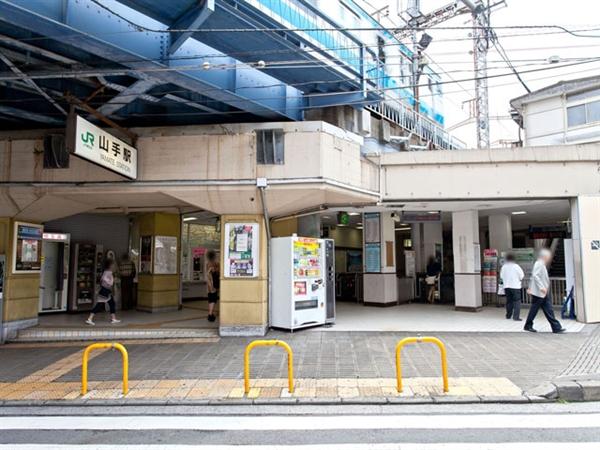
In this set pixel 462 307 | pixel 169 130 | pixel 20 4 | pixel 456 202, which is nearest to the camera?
pixel 20 4

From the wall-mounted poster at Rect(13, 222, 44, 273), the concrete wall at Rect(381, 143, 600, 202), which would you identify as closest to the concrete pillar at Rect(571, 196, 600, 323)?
the concrete wall at Rect(381, 143, 600, 202)

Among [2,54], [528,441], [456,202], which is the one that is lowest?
[528,441]

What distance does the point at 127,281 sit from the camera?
1336cm

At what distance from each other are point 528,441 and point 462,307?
896 centimetres

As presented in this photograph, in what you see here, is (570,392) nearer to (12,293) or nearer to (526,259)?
(526,259)

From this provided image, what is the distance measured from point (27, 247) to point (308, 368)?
7.30 m

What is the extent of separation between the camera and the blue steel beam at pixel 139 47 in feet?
17.4

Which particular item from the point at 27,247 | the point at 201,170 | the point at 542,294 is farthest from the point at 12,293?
the point at 542,294

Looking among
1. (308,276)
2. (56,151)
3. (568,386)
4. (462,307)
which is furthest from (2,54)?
(462,307)

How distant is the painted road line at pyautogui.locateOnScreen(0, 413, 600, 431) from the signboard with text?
3892 mm

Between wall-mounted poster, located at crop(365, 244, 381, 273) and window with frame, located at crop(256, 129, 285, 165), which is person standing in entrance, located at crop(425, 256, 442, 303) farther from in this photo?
window with frame, located at crop(256, 129, 285, 165)

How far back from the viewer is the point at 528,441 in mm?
4297

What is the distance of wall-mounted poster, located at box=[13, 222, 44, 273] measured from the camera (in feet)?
31.8

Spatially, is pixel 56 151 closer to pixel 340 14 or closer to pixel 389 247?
pixel 340 14
